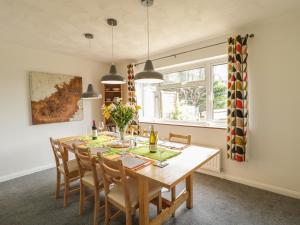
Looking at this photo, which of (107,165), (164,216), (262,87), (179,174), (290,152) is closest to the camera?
(179,174)

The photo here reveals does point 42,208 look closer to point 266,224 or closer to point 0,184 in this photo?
point 0,184

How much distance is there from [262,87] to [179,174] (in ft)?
6.58

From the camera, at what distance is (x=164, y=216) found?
1.73 m

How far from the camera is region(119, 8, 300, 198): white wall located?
7.50 feet

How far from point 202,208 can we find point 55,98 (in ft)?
11.3

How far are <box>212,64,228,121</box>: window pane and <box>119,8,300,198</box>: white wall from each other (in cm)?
53

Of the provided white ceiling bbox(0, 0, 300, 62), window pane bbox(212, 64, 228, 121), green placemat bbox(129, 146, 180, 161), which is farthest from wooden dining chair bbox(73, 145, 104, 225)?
window pane bbox(212, 64, 228, 121)

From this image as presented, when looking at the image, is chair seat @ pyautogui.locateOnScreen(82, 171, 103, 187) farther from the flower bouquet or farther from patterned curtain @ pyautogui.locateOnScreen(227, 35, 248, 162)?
patterned curtain @ pyautogui.locateOnScreen(227, 35, 248, 162)

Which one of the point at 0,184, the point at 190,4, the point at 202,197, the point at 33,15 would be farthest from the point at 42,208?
the point at 190,4

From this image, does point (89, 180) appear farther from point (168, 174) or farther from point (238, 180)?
point (238, 180)

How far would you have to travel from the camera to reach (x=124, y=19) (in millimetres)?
2309

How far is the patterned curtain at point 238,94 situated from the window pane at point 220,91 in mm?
470

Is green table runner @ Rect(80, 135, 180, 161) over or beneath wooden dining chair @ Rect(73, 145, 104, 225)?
over

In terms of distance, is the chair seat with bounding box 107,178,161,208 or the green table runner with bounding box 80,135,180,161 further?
the green table runner with bounding box 80,135,180,161
